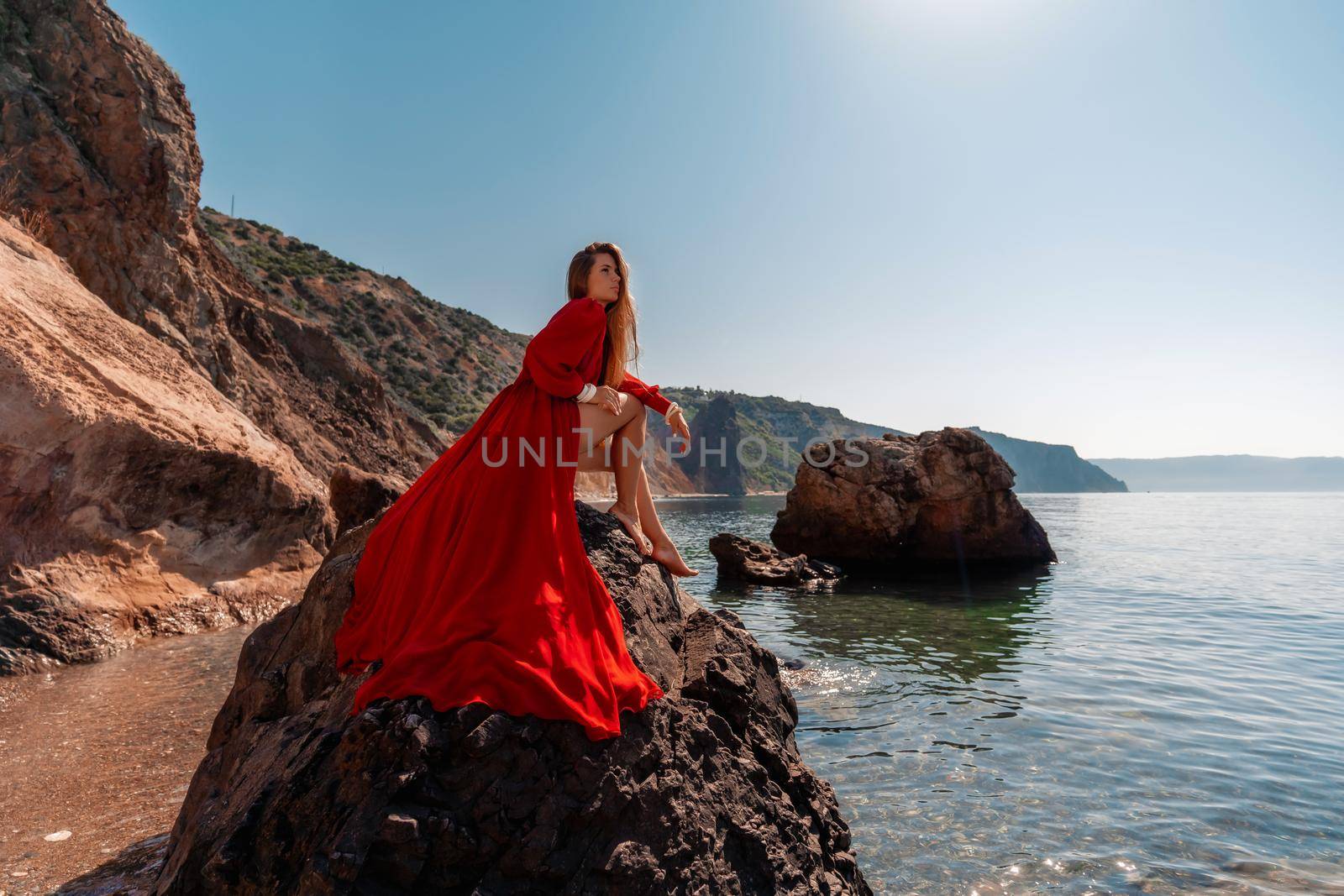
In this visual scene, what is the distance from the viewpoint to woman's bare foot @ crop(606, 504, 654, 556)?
13.6 feet

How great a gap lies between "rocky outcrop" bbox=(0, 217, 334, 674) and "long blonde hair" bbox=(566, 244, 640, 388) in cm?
607

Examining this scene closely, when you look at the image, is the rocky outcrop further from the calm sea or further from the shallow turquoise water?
the shallow turquoise water

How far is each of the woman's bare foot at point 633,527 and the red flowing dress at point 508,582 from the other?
75cm

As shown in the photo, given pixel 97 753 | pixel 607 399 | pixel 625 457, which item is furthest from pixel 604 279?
pixel 97 753

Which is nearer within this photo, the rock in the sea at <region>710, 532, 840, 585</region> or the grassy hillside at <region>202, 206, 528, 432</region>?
the rock in the sea at <region>710, 532, 840, 585</region>

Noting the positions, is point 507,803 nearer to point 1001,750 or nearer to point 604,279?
point 604,279

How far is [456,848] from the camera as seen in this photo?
2293mm

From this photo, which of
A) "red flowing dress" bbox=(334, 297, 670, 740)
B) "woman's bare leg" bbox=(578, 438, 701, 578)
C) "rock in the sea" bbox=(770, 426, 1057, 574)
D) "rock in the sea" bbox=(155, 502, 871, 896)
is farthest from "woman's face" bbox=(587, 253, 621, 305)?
"rock in the sea" bbox=(770, 426, 1057, 574)

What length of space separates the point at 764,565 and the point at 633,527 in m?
14.4

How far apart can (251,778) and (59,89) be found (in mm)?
18153

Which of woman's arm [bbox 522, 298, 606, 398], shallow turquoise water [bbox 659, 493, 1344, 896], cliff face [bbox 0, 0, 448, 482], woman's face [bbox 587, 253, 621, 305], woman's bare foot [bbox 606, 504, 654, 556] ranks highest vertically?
cliff face [bbox 0, 0, 448, 482]

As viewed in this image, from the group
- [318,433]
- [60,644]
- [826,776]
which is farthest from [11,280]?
[318,433]

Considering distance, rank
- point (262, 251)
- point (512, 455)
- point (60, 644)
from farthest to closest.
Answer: point (262, 251)
point (60, 644)
point (512, 455)

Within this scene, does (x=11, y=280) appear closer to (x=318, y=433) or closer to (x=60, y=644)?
(x=60, y=644)
